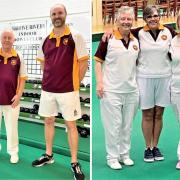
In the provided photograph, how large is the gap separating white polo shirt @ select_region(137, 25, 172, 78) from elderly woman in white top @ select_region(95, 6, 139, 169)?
8cm

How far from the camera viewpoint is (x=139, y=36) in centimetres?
245

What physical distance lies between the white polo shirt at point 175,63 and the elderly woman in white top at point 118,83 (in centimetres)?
26

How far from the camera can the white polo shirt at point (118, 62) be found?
2.31 meters

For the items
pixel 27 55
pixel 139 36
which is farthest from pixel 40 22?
pixel 139 36

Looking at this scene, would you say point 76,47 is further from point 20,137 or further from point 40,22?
point 20,137

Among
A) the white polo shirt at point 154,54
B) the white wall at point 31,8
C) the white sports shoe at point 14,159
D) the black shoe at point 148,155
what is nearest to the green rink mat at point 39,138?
the white sports shoe at point 14,159

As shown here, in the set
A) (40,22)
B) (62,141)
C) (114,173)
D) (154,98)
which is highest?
Result: (40,22)

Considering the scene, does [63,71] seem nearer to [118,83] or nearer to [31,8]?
[118,83]

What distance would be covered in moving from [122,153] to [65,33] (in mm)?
1060

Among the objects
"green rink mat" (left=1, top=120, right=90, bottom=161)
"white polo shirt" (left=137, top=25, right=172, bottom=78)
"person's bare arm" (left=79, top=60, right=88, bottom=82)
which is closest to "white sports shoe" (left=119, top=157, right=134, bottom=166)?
"green rink mat" (left=1, top=120, right=90, bottom=161)

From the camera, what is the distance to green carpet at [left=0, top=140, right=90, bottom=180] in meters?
2.36

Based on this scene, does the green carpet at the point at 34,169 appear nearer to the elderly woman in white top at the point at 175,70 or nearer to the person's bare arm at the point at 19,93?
the person's bare arm at the point at 19,93

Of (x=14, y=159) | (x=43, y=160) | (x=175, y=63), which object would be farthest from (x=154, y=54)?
(x=14, y=159)

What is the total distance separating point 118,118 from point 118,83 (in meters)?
0.27
